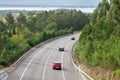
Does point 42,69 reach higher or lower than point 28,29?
higher

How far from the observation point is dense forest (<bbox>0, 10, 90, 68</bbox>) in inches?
2688

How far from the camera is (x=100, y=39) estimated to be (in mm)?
48406

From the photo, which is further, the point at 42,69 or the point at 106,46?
the point at 42,69

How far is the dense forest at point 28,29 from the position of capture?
224 ft

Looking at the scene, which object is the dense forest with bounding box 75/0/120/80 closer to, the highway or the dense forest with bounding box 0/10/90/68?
the highway

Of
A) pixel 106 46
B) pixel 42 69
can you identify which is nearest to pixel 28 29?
pixel 42 69

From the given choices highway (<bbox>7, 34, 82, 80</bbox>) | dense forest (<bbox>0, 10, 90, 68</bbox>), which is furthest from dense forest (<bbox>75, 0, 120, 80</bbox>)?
dense forest (<bbox>0, 10, 90, 68</bbox>)

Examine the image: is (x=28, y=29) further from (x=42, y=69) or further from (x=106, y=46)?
(x=106, y=46)

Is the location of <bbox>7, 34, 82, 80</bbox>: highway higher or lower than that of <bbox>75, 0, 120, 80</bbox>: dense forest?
lower

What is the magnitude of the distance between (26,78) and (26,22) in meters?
110

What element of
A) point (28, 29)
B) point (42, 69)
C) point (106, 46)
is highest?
point (106, 46)

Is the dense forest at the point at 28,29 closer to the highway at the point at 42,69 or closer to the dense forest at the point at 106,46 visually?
the highway at the point at 42,69

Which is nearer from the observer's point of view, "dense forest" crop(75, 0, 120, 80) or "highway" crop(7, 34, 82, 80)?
"dense forest" crop(75, 0, 120, 80)

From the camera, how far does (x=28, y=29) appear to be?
142500 millimetres
